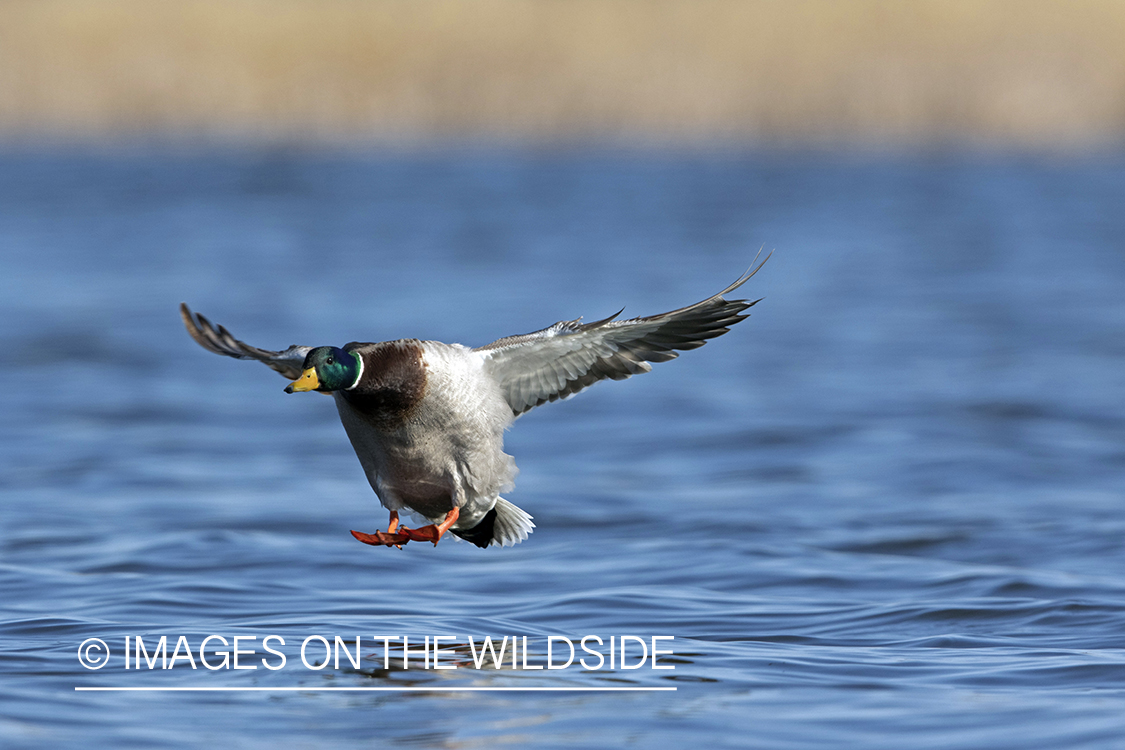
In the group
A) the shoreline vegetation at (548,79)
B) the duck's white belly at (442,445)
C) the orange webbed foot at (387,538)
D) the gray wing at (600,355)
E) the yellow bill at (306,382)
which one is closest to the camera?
the yellow bill at (306,382)

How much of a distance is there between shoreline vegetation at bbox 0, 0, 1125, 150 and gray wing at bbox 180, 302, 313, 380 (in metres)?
29.5

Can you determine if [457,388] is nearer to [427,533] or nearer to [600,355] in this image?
[427,533]

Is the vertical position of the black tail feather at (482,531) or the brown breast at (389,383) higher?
the brown breast at (389,383)

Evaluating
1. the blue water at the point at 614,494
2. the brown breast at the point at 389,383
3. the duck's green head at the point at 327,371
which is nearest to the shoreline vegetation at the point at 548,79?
the blue water at the point at 614,494

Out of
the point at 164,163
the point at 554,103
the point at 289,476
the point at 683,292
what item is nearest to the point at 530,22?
the point at 554,103

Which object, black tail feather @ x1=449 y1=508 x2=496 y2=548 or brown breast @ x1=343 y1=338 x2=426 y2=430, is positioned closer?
brown breast @ x1=343 y1=338 x2=426 y2=430

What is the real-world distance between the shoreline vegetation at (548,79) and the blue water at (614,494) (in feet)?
25.0

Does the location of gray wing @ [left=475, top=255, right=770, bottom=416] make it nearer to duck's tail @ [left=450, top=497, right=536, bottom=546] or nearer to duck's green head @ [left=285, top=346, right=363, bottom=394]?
duck's tail @ [left=450, top=497, right=536, bottom=546]

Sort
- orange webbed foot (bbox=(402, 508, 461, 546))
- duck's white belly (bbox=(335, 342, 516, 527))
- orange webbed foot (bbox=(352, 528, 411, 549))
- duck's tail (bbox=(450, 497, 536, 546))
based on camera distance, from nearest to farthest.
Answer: orange webbed foot (bbox=(352, 528, 411, 549))
orange webbed foot (bbox=(402, 508, 461, 546))
duck's white belly (bbox=(335, 342, 516, 527))
duck's tail (bbox=(450, 497, 536, 546))

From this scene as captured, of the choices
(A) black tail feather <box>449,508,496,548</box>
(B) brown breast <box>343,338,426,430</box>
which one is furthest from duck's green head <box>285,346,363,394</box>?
(A) black tail feather <box>449,508,496,548</box>

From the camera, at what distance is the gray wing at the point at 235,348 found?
6176 mm

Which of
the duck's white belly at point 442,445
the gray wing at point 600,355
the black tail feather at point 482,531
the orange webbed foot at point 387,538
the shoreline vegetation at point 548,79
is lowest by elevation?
the orange webbed foot at point 387,538

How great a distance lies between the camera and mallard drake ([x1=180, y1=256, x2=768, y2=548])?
19.6 ft

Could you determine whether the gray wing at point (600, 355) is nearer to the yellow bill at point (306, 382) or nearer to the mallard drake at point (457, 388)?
the mallard drake at point (457, 388)
